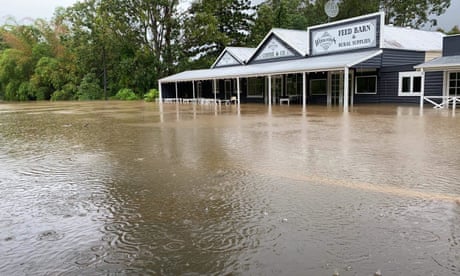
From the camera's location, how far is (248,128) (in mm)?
11961

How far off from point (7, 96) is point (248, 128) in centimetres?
4583

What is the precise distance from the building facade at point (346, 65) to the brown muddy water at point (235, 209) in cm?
1205

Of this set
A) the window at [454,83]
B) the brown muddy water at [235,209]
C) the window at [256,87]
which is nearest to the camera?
the brown muddy water at [235,209]

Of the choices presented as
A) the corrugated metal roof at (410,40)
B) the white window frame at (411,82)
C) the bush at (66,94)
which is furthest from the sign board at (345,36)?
the bush at (66,94)

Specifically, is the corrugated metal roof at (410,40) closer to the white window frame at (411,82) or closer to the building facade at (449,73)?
the white window frame at (411,82)

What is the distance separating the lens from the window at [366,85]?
2194 centimetres

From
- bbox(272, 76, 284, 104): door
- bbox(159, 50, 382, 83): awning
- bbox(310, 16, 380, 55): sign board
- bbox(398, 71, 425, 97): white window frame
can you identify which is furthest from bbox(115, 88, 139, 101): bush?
bbox(398, 71, 425, 97): white window frame

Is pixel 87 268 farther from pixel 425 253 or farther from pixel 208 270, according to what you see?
pixel 425 253

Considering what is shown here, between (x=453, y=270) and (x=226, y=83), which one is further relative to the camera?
(x=226, y=83)

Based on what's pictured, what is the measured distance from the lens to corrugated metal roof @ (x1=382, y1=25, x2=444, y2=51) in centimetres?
2198

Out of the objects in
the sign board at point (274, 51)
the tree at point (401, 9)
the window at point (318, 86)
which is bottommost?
the window at point (318, 86)

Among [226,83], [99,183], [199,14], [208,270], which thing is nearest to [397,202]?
[208,270]

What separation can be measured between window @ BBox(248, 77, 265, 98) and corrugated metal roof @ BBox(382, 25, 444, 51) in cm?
865

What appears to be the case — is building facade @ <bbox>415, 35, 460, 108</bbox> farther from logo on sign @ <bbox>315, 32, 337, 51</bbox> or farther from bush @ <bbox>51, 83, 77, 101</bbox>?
bush @ <bbox>51, 83, 77, 101</bbox>
